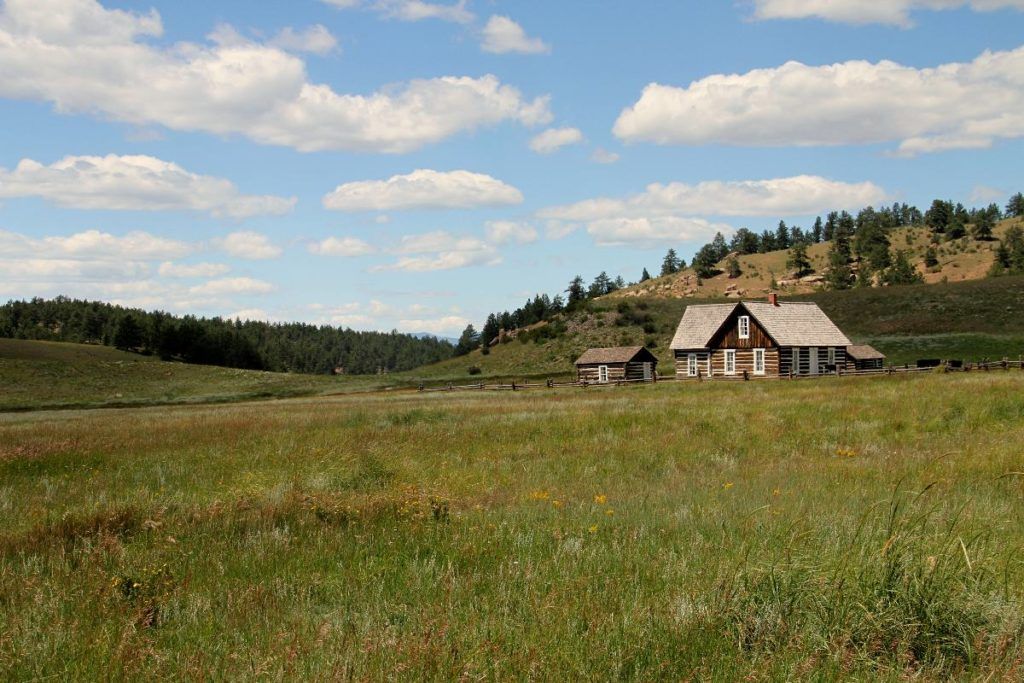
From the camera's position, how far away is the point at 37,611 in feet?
16.7

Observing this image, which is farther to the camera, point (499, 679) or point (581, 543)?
point (581, 543)

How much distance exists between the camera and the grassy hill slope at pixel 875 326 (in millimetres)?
72213

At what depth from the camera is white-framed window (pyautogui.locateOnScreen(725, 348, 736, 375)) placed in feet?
206

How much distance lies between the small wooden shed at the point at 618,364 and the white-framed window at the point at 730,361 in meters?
9.25

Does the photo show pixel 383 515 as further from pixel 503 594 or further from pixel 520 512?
pixel 503 594

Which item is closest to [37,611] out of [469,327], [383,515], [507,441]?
[383,515]

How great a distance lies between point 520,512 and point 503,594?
3184mm

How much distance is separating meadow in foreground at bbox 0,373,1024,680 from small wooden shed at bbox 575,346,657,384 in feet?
189

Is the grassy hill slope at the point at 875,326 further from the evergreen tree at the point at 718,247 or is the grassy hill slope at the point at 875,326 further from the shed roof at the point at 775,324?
the evergreen tree at the point at 718,247

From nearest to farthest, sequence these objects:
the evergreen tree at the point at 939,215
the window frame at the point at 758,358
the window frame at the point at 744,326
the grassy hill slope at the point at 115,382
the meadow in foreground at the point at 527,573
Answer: the meadow in foreground at the point at 527,573 → the window frame at the point at 758,358 → the window frame at the point at 744,326 → the grassy hill slope at the point at 115,382 → the evergreen tree at the point at 939,215

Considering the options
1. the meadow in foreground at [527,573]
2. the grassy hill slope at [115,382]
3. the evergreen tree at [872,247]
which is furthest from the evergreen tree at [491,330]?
the meadow in foreground at [527,573]

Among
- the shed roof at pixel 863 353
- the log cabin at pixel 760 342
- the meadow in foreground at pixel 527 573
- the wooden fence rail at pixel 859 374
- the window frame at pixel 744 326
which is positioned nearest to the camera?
the meadow in foreground at pixel 527 573

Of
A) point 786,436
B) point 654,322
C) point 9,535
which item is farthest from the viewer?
point 654,322

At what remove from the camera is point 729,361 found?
63.3m
